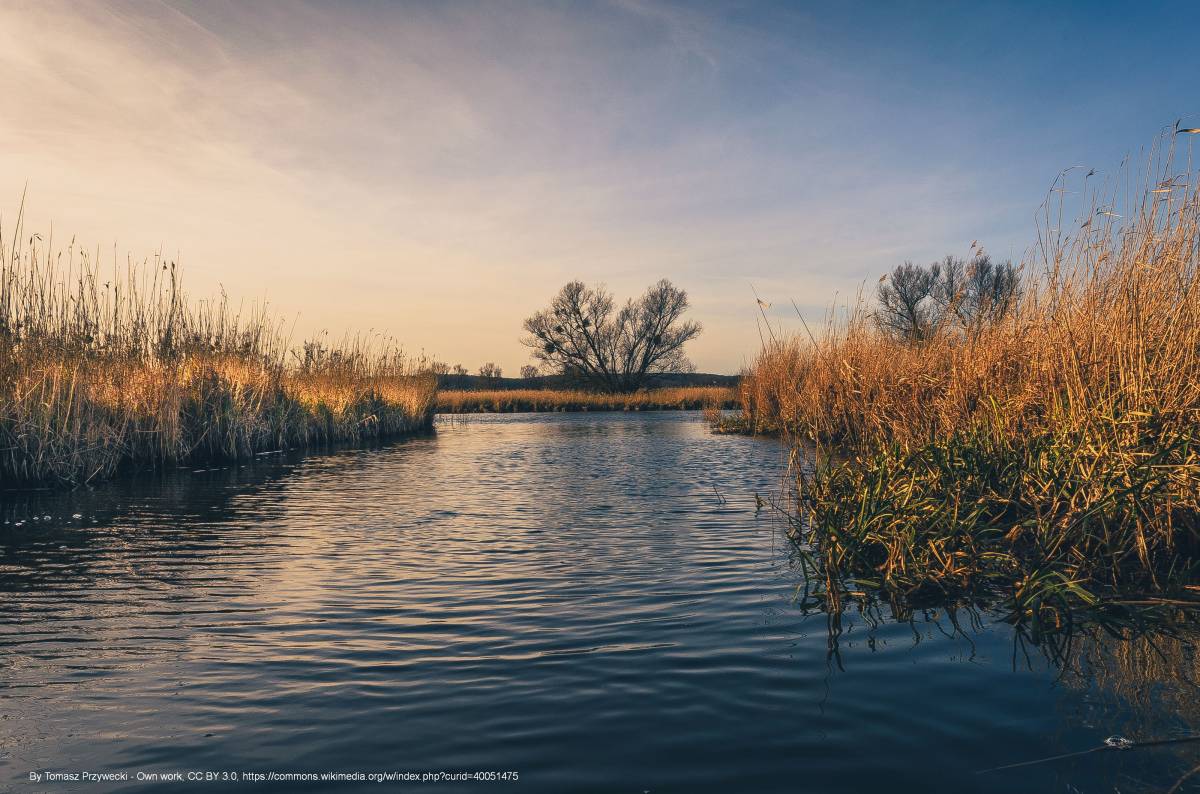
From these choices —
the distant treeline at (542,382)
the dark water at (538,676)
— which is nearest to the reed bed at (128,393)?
the dark water at (538,676)

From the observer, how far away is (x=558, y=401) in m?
48.1

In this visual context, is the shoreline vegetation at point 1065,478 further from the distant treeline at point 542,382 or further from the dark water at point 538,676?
the distant treeline at point 542,382

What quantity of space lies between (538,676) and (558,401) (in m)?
44.6

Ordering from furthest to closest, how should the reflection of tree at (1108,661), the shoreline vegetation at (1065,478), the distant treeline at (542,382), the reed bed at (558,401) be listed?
the distant treeline at (542,382)
the reed bed at (558,401)
the shoreline vegetation at (1065,478)
the reflection of tree at (1108,661)

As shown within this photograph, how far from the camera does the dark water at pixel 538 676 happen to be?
2.76m

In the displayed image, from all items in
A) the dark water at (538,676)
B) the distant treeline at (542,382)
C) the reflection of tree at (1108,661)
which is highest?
the distant treeline at (542,382)

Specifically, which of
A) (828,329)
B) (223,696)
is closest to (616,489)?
(828,329)

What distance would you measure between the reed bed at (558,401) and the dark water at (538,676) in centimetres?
3887

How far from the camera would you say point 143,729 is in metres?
3.07

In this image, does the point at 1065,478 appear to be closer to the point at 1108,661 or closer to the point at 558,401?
the point at 1108,661

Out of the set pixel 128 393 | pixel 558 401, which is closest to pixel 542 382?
pixel 558 401

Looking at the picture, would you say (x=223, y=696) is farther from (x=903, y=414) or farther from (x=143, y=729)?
(x=903, y=414)

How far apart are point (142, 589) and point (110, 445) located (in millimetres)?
8106

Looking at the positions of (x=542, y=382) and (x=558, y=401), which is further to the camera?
(x=542, y=382)
